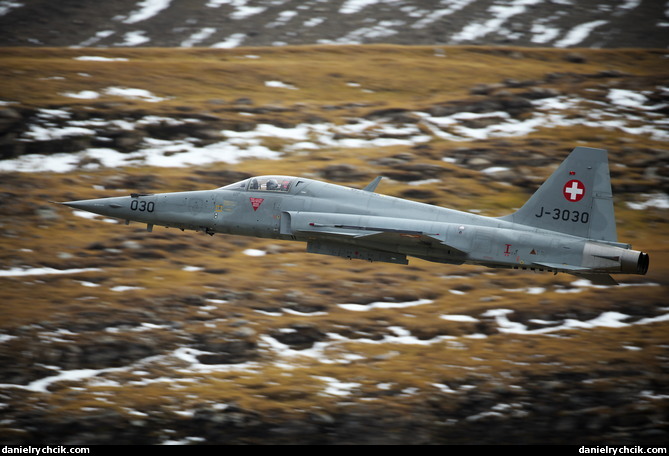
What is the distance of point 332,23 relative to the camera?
78.0m

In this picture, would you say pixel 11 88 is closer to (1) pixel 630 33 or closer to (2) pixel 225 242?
(2) pixel 225 242

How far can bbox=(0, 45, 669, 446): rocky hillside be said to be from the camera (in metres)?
32.8

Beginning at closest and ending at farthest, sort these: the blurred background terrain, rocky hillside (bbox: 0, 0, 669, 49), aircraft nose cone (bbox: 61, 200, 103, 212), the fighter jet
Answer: the fighter jet
aircraft nose cone (bbox: 61, 200, 103, 212)
the blurred background terrain
rocky hillside (bbox: 0, 0, 669, 49)

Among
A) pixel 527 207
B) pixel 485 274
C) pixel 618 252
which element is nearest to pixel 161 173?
pixel 485 274

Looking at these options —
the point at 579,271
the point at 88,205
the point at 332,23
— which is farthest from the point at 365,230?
the point at 332,23

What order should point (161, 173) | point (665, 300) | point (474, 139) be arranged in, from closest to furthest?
point (665, 300) → point (161, 173) → point (474, 139)

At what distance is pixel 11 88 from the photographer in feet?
182

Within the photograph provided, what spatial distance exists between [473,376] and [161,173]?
2308 centimetres

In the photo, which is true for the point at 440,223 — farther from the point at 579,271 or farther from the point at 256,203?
the point at 256,203

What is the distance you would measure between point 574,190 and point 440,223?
4.77 meters

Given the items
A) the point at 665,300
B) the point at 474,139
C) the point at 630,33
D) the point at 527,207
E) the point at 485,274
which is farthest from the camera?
the point at 630,33

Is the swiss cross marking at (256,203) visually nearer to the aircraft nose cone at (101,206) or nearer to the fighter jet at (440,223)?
the fighter jet at (440,223)

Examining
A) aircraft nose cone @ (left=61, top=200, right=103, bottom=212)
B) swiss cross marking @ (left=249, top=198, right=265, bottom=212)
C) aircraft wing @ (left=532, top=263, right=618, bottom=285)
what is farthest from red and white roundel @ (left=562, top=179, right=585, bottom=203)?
aircraft nose cone @ (left=61, top=200, right=103, bottom=212)

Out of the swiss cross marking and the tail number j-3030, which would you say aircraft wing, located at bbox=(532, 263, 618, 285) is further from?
the swiss cross marking
